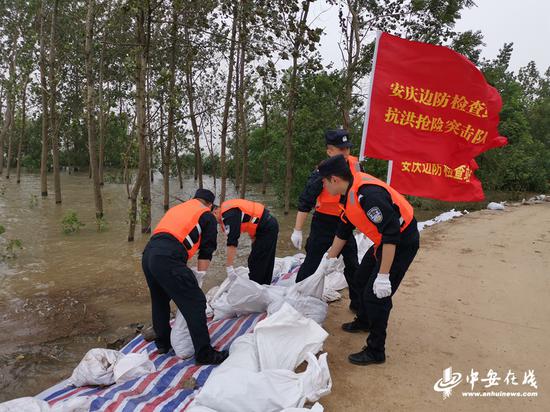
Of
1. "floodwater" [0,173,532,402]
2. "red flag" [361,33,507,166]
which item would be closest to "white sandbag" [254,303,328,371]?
"floodwater" [0,173,532,402]

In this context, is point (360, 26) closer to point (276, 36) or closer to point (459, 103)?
point (276, 36)

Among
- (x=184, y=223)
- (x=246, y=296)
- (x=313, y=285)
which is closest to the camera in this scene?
(x=184, y=223)

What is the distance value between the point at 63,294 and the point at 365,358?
4104 mm

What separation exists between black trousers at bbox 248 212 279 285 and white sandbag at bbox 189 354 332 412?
2072mm

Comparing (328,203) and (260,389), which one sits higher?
(328,203)

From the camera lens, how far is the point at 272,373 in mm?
2617

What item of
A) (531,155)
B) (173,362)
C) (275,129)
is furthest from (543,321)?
(531,155)

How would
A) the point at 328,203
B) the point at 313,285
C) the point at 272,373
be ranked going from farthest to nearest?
1. the point at 328,203
2. the point at 313,285
3. the point at 272,373

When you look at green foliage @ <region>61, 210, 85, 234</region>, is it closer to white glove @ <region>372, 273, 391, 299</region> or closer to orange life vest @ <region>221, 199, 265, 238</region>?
orange life vest @ <region>221, 199, 265, 238</region>

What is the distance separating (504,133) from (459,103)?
12839 mm

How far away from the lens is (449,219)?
1020cm

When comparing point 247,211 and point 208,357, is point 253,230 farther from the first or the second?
point 208,357

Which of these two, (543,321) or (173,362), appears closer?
(173,362)

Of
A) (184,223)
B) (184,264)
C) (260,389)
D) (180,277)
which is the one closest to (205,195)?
(184,223)
